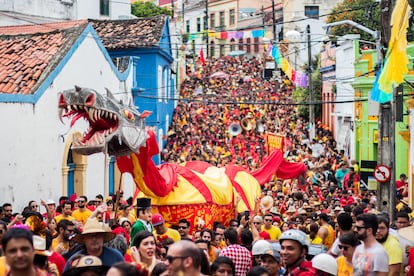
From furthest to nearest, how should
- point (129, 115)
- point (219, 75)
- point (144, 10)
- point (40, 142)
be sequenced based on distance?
1. point (144, 10)
2. point (219, 75)
3. point (40, 142)
4. point (129, 115)

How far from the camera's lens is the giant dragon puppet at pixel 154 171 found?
48.8ft

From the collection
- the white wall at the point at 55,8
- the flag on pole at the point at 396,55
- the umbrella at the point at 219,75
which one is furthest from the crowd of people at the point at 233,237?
the umbrella at the point at 219,75

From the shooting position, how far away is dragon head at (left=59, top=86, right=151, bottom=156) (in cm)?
1459

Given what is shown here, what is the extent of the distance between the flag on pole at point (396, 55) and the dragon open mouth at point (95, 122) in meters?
5.60

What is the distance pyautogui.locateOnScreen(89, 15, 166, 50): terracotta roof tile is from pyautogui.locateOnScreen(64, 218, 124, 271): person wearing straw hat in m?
25.5

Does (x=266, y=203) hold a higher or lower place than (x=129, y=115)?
lower

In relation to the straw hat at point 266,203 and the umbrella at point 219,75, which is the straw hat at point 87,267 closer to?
the straw hat at point 266,203

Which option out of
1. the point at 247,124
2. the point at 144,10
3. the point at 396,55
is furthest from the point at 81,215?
the point at 144,10

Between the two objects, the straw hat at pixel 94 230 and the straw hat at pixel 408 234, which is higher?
the straw hat at pixel 94 230

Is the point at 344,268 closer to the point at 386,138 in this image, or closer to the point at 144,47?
the point at 386,138

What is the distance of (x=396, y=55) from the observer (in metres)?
17.9

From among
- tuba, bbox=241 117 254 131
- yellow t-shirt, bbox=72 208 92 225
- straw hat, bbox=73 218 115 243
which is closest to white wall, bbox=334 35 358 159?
tuba, bbox=241 117 254 131

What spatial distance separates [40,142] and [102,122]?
18.8 ft

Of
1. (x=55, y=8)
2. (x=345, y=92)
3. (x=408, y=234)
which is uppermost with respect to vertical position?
(x=55, y=8)
